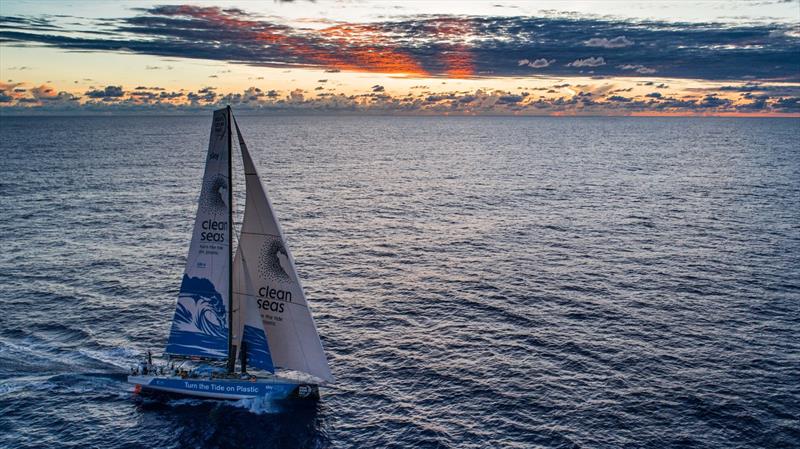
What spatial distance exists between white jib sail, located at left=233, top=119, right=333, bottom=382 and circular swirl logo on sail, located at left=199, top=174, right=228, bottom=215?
1.62 m

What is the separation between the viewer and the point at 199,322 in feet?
139

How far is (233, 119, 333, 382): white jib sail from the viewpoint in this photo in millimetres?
39281

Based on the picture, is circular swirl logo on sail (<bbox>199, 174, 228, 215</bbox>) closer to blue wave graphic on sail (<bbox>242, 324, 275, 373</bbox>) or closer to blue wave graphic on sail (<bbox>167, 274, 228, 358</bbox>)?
blue wave graphic on sail (<bbox>167, 274, 228, 358</bbox>)

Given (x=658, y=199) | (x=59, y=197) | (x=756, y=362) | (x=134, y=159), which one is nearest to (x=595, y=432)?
(x=756, y=362)

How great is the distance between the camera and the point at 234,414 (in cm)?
4016

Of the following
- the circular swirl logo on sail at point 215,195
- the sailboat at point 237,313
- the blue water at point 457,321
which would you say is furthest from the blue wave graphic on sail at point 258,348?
the circular swirl logo on sail at point 215,195

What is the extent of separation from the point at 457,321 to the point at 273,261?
2195 centimetres

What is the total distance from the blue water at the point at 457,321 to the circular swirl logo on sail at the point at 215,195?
13.6 m

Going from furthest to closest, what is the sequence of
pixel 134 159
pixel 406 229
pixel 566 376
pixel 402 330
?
pixel 134 159, pixel 406 229, pixel 402 330, pixel 566 376

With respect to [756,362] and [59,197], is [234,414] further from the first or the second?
[59,197]

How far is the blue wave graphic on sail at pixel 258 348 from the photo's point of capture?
41656 millimetres

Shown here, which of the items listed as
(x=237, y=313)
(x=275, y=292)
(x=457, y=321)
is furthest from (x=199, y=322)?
(x=457, y=321)

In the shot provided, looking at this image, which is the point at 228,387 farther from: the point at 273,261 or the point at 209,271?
the point at 273,261

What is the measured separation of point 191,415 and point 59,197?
87759 mm
